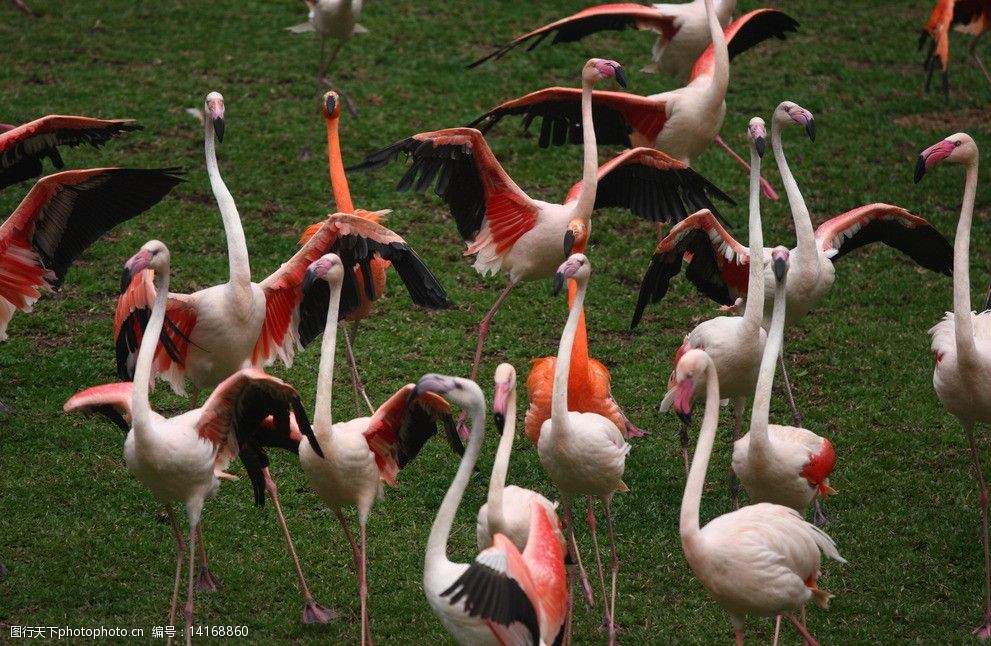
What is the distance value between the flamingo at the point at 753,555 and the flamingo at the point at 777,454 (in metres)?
0.39

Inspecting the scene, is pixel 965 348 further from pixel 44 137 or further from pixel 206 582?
pixel 44 137

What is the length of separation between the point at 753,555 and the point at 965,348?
155cm

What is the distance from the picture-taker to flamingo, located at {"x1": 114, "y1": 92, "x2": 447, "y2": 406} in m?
5.28

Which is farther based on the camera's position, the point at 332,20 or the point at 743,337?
the point at 332,20

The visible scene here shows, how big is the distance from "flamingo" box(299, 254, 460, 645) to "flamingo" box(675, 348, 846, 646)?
1077 mm

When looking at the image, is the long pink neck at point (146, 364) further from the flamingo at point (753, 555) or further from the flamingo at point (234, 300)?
the flamingo at point (753, 555)

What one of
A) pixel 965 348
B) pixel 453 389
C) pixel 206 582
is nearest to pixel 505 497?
pixel 453 389

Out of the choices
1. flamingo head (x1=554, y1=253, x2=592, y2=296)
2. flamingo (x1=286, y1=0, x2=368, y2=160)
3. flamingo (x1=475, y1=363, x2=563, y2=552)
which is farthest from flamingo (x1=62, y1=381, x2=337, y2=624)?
flamingo (x1=286, y1=0, x2=368, y2=160)

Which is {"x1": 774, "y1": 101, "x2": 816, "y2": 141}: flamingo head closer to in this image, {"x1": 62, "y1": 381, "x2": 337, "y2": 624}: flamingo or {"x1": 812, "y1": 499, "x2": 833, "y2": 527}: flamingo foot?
{"x1": 812, "y1": 499, "x2": 833, "y2": 527}: flamingo foot

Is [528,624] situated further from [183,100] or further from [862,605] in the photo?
[183,100]

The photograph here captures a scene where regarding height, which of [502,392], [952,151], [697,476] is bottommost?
[697,476]

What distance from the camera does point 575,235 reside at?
543 cm

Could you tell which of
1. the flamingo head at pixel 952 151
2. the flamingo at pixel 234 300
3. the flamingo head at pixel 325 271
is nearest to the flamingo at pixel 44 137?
the flamingo at pixel 234 300

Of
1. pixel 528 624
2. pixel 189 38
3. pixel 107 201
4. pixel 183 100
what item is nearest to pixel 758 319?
pixel 528 624
